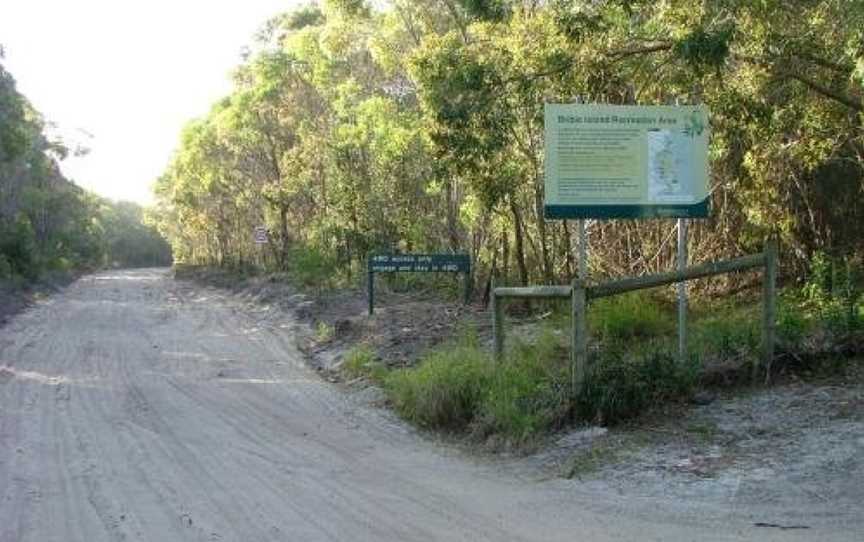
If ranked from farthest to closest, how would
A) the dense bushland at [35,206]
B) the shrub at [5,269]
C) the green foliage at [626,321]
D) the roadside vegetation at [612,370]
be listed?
the shrub at [5,269] < the dense bushland at [35,206] < the green foliage at [626,321] < the roadside vegetation at [612,370]

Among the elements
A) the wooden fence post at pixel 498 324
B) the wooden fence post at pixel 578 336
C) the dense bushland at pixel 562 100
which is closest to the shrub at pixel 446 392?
the wooden fence post at pixel 498 324

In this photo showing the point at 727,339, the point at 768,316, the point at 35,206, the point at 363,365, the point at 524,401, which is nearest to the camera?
the point at 524,401

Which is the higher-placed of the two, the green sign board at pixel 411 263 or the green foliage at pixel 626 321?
the green sign board at pixel 411 263

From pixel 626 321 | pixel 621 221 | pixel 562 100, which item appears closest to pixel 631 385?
pixel 626 321

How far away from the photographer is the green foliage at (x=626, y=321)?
1225 centimetres

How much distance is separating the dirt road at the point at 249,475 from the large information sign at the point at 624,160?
2.89 m

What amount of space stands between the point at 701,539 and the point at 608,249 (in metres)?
11.1

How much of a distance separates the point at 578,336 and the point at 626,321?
11.4ft

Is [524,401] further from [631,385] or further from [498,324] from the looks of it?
[498,324]

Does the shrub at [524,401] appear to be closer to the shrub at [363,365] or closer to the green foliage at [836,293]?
the green foliage at [836,293]

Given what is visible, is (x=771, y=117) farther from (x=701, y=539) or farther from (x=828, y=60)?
(x=701, y=539)

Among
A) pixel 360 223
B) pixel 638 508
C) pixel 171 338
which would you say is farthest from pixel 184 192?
pixel 638 508

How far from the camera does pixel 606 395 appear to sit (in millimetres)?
8938

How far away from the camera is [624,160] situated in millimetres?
9789
